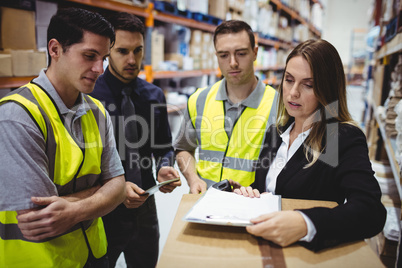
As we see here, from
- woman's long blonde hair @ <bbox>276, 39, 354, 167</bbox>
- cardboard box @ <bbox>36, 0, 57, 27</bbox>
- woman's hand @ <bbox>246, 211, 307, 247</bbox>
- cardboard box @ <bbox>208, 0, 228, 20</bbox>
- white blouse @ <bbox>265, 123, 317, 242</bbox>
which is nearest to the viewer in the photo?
woman's hand @ <bbox>246, 211, 307, 247</bbox>

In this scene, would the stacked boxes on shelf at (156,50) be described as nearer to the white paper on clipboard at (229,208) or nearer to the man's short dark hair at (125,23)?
the man's short dark hair at (125,23)

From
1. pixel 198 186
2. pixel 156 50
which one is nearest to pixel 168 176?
pixel 198 186

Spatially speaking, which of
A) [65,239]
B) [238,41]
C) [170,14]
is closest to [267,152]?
[238,41]

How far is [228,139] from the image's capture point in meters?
1.96

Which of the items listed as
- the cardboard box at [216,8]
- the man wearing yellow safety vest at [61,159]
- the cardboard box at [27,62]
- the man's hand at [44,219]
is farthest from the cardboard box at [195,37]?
the man's hand at [44,219]

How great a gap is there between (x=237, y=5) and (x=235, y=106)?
338 centimetres

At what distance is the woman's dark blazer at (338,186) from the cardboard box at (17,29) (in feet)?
5.46

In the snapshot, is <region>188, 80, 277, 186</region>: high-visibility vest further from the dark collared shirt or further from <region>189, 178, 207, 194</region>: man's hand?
the dark collared shirt

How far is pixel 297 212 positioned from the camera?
0.94 meters

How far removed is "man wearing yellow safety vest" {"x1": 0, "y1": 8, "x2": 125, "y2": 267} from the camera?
100cm

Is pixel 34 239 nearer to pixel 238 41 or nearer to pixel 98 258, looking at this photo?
pixel 98 258

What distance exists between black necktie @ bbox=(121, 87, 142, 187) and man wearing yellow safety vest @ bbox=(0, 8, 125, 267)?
428 millimetres

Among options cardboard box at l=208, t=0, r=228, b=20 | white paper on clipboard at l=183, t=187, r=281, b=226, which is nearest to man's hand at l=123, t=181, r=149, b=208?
white paper on clipboard at l=183, t=187, r=281, b=226

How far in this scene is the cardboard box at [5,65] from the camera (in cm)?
167
